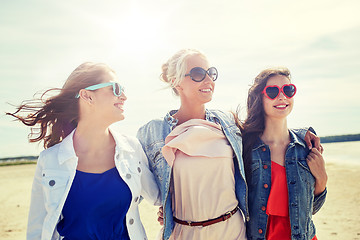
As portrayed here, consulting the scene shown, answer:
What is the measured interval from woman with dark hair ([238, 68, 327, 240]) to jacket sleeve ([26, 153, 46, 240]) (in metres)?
2.24

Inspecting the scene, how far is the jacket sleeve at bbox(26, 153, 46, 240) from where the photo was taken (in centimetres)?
292

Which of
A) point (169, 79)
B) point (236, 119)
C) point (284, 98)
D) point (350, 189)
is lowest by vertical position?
point (350, 189)

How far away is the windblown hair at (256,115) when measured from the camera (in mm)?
3676

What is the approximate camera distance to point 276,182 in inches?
135

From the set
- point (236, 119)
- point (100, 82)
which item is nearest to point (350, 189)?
point (236, 119)

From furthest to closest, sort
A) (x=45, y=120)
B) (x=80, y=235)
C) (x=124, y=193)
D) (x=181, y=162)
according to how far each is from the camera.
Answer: (x=45, y=120)
(x=181, y=162)
(x=124, y=193)
(x=80, y=235)

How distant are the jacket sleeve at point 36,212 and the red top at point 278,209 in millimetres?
2408

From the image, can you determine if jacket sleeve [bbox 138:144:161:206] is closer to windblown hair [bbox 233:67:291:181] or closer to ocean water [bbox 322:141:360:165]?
windblown hair [bbox 233:67:291:181]

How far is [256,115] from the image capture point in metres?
3.77

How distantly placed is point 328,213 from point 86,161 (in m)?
7.58

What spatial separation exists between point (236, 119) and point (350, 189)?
30.1ft

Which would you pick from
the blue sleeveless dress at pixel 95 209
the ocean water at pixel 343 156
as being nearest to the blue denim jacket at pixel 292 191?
the blue sleeveless dress at pixel 95 209

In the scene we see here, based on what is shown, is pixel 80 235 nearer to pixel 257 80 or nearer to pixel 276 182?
pixel 276 182

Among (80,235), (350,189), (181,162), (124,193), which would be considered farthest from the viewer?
(350,189)
